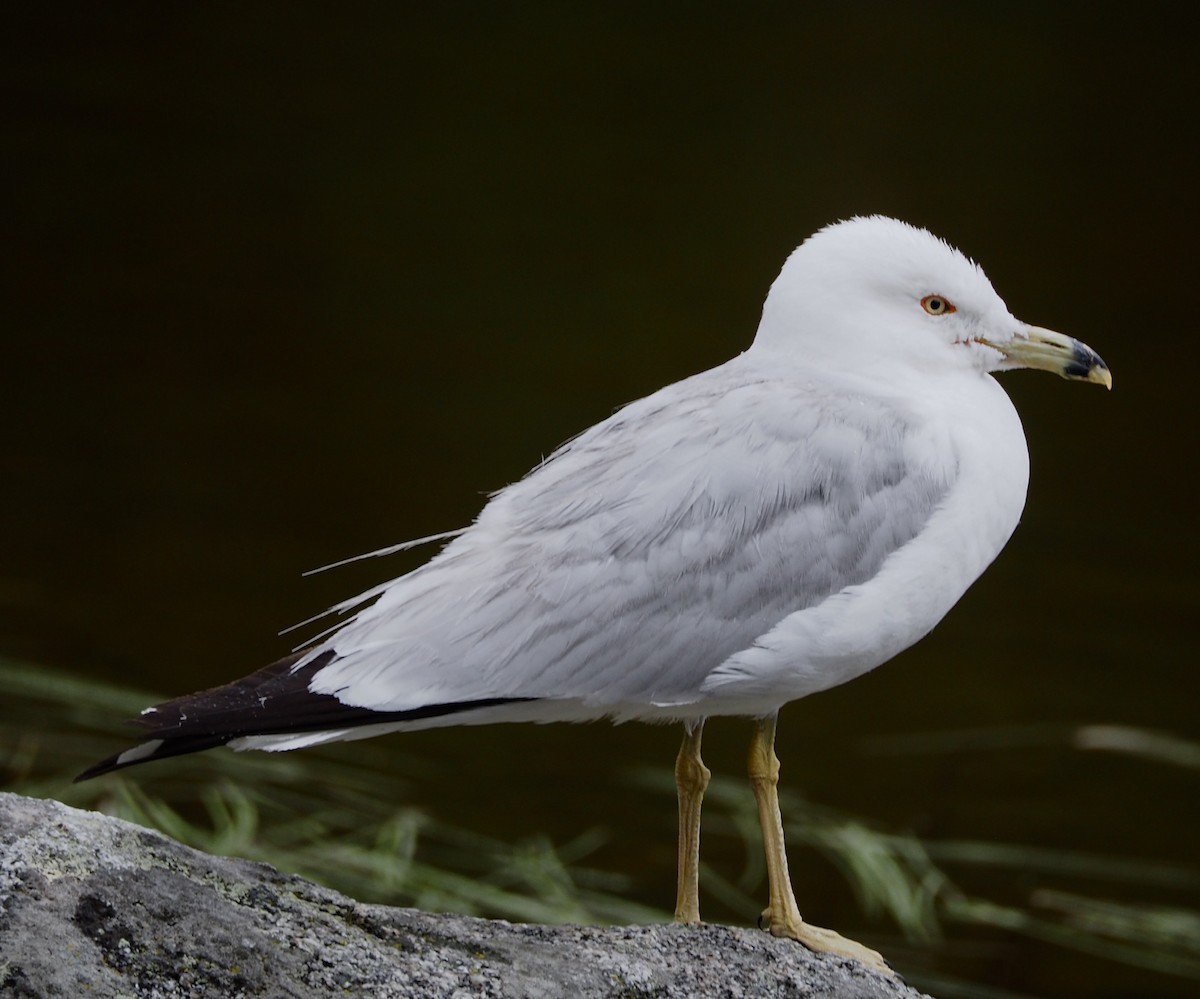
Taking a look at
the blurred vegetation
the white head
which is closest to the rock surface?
the white head

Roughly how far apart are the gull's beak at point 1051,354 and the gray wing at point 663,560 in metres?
0.32

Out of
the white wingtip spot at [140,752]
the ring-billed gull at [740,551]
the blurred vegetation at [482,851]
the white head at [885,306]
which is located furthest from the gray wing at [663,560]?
the blurred vegetation at [482,851]

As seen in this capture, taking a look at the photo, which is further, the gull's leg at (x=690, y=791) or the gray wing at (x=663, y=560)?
the gull's leg at (x=690, y=791)

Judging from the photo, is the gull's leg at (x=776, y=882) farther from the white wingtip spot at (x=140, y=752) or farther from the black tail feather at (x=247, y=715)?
the white wingtip spot at (x=140, y=752)

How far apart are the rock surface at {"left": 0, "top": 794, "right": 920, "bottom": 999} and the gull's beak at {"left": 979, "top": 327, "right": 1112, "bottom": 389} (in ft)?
3.91

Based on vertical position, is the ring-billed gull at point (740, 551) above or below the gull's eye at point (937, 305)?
below

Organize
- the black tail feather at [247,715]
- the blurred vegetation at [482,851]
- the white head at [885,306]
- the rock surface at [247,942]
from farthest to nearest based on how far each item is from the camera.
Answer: the blurred vegetation at [482,851], the white head at [885,306], the black tail feather at [247,715], the rock surface at [247,942]

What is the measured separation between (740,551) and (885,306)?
0.57 metres

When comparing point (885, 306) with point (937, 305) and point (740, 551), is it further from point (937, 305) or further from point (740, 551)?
point (740, 551)

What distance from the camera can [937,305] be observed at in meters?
3.19

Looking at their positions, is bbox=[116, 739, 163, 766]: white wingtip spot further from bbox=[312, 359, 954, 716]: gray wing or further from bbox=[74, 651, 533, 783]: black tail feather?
bbox=[312, 359, 954, 716]: gray wing

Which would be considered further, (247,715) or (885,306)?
(885,306)

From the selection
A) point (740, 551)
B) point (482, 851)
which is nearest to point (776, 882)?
point (740, 551)

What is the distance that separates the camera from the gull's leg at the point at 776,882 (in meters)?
3.02
